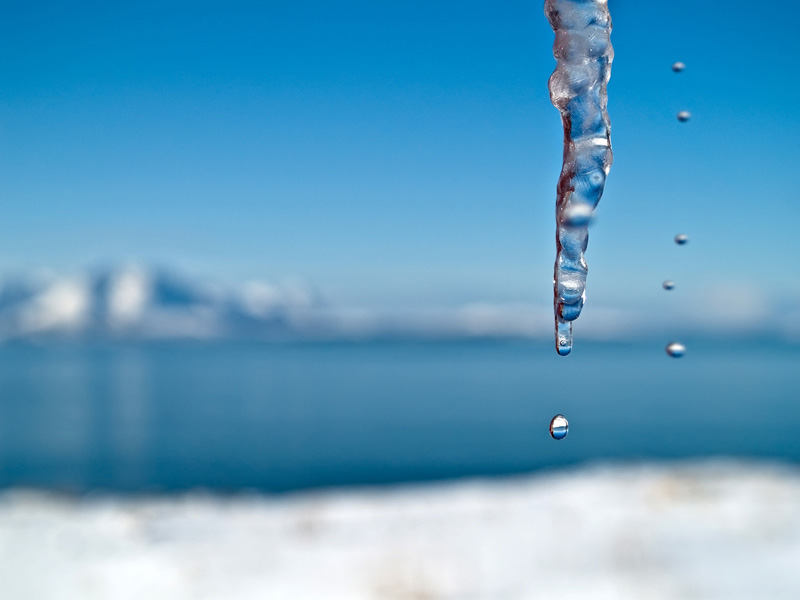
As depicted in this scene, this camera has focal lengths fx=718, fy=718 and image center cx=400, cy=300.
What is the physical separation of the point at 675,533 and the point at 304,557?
11.6 feet

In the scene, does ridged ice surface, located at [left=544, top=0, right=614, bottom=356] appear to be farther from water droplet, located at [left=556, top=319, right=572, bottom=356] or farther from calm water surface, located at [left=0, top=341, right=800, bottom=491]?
calm water surface, located at [left=0, top=341, right=800, bottom=491]

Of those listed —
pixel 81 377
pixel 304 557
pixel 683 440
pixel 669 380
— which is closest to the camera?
pixel 304 557

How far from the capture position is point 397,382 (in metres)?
58.6

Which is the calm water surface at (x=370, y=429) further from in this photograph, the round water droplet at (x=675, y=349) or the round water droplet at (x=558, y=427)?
the round water droplet at (x=558, y=427)

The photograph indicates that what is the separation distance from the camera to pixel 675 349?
3.38 m

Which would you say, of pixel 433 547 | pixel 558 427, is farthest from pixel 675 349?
pixel 433 547

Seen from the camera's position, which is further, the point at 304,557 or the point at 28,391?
the point at 28,391

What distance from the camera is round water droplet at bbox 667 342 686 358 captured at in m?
3.33

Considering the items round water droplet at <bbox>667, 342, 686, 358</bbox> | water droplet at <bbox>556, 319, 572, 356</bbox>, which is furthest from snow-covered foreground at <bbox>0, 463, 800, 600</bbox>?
water droplet at <bbox>556, 319, 572, 356</bbox>

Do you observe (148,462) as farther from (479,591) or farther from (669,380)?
(669,380)

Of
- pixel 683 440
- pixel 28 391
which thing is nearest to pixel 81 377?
pixel 28 391

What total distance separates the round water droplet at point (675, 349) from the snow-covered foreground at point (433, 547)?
3.10 m

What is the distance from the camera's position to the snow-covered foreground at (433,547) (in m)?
5.89

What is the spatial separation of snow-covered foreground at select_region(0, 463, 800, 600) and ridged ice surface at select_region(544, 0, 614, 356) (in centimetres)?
440
